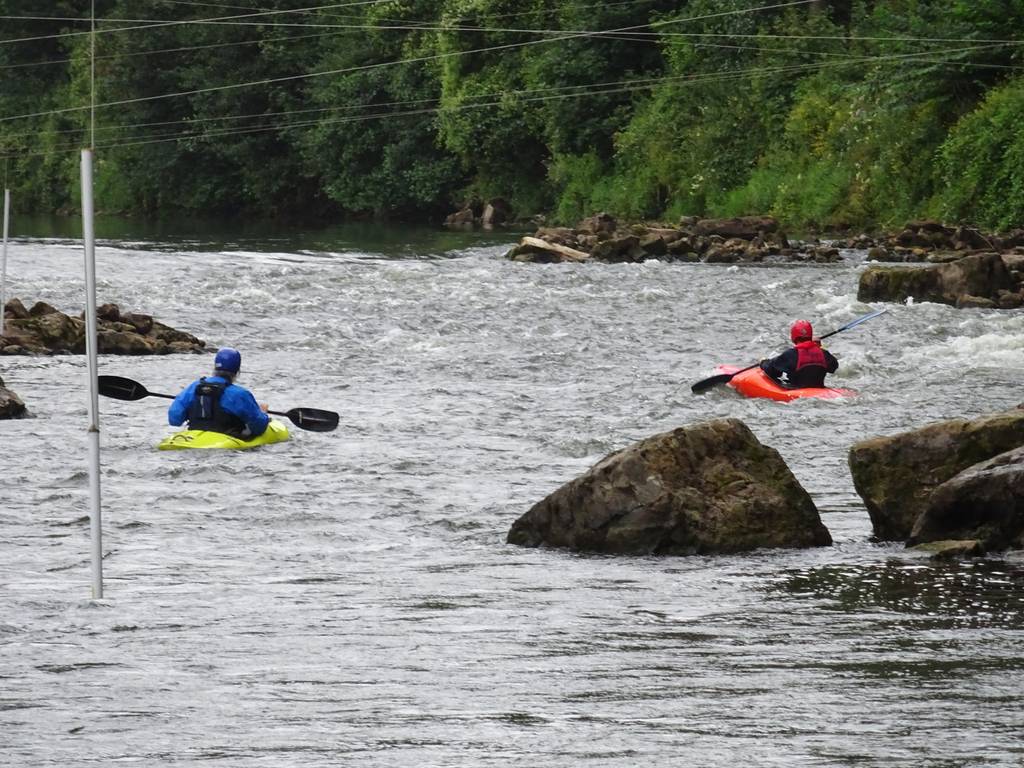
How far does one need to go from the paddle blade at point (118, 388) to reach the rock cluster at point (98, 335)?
6886 millimetres

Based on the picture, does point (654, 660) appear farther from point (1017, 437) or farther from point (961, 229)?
point (961, 229)

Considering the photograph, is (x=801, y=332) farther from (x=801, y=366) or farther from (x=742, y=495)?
(x=742, y=495)

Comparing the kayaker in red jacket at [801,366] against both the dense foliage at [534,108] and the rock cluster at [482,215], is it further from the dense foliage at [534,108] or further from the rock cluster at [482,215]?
the rock cluster at [482,215]

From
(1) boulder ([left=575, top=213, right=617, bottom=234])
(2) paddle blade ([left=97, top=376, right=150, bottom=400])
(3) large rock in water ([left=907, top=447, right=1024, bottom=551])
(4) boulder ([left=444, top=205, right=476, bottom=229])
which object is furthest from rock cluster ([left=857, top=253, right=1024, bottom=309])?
(4) boulder ([left=444, top=205, right=476, bottom=229])

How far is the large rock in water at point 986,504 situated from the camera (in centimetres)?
951

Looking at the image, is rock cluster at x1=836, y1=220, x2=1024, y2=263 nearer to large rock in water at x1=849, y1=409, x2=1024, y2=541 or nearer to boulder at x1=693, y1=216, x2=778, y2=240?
boulder at x1=693, y1=216, x2=778, y2=240

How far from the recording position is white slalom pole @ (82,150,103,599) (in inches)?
319

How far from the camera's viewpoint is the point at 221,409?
14.8 metres

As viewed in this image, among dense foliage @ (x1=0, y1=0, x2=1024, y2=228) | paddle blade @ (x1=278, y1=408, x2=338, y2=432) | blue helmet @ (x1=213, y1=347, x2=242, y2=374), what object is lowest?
paddle blade @ (x1=278, y1=408, x2=338, y2=432)

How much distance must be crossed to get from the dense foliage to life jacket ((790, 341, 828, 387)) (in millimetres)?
14954

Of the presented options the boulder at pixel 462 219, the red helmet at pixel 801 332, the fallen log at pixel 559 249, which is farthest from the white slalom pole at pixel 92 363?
the boulder at pixel 462 219

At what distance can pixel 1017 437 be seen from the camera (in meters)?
10.3

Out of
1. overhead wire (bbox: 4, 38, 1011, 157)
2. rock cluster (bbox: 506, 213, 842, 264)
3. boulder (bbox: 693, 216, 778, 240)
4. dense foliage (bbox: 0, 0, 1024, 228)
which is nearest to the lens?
rock cluster (bbox: 506, 213, 842, 264)

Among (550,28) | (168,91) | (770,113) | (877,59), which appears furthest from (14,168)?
(877,59)
